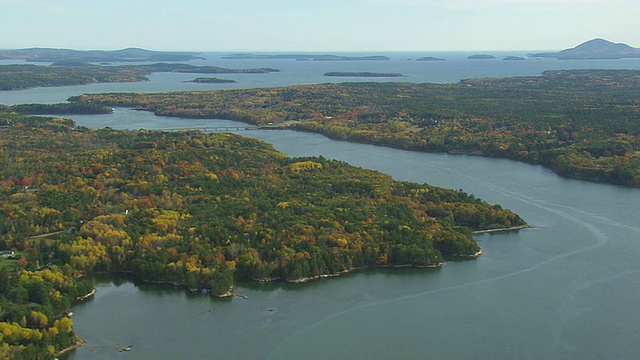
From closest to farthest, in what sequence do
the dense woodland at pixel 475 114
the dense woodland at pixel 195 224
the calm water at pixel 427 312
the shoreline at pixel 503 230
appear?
the calm water at pixel 427 312 < the dense woodland at pixel 195 224 < the shoreline at pixel 503 230 < the dense woodland at pixel 475 114

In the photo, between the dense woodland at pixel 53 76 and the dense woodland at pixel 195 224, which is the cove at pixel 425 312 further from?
the dense woodland at pixel 53 76

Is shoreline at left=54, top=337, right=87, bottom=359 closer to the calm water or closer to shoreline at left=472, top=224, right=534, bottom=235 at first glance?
the calm water

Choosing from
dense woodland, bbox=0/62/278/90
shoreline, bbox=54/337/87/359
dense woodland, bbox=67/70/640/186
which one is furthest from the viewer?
dense woodland, bbox=0/62/278/90

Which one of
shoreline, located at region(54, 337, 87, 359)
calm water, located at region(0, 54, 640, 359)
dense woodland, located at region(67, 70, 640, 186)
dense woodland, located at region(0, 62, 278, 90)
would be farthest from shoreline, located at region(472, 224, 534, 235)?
dense woodland, located at region(0, 62, 278, 90)

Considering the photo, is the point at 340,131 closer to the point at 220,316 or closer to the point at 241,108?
the point at 241,108

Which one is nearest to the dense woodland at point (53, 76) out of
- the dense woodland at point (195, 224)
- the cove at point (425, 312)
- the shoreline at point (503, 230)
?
the dense woodland at point (195, 224)

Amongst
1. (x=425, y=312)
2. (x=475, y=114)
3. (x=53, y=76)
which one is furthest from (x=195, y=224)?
(x=53, y=76)
